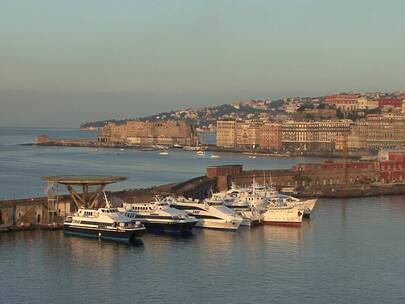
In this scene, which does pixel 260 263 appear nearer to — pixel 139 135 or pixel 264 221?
pixel 264 221

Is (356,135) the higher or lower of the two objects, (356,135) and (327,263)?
the higher

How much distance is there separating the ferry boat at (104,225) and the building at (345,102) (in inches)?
3332

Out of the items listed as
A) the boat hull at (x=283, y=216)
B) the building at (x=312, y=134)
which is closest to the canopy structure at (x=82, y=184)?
the boat hull at (x=283, y=216)

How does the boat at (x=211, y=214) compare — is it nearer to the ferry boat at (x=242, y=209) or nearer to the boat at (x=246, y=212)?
the ferry boat at (x=242, y=209)

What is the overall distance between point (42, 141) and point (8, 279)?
8508 cm

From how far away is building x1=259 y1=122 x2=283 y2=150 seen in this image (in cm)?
8450

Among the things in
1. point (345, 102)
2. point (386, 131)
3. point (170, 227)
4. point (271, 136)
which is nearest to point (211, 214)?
point (170, 227)

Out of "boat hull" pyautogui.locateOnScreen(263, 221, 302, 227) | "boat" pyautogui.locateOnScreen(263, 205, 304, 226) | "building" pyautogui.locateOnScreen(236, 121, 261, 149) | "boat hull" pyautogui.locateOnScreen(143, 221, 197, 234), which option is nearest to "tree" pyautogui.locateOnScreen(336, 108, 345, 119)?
"building" pyautogui.locateOnScreen(236, 121, 261, 149)

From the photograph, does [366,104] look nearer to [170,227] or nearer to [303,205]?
[303,205]

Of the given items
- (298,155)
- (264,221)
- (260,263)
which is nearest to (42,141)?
(298,155)

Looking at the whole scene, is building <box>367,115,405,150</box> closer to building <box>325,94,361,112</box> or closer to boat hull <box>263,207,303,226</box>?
building <box>325,94,361,112</box>

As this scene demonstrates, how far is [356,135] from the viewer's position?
77.6m

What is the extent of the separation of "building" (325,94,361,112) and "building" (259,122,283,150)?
70.4ft

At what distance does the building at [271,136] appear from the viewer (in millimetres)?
84500
